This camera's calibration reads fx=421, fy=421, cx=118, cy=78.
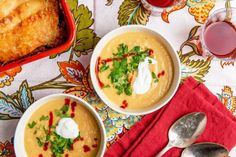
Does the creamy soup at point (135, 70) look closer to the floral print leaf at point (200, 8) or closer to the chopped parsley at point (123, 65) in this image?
the chopped parsley at point (123, 65)

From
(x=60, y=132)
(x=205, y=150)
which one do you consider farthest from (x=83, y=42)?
(x=205, y=150)

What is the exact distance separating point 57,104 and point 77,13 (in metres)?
0.37

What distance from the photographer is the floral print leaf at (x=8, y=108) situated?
1619 millimetres

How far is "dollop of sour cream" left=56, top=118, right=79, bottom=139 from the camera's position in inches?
60.4

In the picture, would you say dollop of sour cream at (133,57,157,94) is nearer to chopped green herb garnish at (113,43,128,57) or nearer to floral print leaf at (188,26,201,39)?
chopped green herb garnish at (113,43,128,57)

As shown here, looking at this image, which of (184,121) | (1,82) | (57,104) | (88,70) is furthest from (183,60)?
(1,82)

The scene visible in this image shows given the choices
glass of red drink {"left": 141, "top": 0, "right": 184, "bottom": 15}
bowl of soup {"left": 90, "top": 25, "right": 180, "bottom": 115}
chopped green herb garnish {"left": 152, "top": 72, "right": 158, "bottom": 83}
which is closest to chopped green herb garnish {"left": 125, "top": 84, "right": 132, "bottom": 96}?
bowl of soup {"left": 90, "top": 25, "right": 180, "bottom": 115}

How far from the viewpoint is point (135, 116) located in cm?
166

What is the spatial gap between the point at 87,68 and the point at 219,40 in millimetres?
532

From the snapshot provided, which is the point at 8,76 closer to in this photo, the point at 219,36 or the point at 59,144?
the point at 59,144

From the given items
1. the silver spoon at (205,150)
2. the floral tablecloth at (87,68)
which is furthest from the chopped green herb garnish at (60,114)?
the silver spoon at (205,150)

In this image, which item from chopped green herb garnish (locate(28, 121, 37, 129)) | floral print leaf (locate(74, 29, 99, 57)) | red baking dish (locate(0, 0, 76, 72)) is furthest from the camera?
floral print leaf (locate(74, 29, 99, 57))

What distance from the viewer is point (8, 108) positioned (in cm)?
162

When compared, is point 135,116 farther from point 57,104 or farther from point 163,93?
point 57,104
